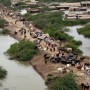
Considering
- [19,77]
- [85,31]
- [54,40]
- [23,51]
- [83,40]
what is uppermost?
[23,51]

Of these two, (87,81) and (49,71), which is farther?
(49,71)

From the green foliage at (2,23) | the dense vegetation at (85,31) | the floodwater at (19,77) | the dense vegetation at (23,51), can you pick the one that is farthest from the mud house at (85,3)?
the floodwater at (19,77)

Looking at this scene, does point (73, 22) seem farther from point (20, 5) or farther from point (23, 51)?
point (23, 51)

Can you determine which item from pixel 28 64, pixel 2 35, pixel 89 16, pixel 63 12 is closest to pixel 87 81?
pixel 28 64

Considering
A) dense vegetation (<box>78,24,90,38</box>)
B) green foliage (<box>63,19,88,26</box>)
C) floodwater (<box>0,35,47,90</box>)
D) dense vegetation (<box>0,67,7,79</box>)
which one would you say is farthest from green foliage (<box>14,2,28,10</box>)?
dense vegetation (<box>0,67,7,79</box>)

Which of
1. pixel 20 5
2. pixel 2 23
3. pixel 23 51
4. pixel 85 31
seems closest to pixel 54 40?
pixel 23 51

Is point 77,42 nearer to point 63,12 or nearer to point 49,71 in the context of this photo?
point 49,71

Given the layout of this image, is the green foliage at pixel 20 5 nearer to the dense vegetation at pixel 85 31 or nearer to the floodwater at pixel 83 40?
the floodwater at pixel 83 40
